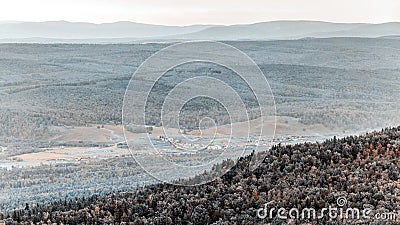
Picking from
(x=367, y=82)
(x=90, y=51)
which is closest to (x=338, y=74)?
(x=367, y=82)

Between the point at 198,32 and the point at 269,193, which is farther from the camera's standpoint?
the point at 198,32

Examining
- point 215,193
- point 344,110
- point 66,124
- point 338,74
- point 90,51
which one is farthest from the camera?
point 90,51

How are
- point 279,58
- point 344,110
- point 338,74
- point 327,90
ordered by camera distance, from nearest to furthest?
1. point 344,110
2. point 327,90
3. point 338,74
4. point 279,58

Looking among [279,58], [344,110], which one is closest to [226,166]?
[344,110]

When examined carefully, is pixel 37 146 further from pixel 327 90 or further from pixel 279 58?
A: pixel 279 58

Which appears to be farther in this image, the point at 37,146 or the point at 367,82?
the point at 367,82

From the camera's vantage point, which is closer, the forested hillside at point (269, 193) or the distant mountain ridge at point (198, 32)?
the forested hillside at point (269, 193)

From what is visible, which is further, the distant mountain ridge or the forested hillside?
the distant mountain ridge

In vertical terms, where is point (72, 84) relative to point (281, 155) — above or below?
below

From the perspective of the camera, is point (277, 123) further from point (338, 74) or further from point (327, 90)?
point (338, 74)
